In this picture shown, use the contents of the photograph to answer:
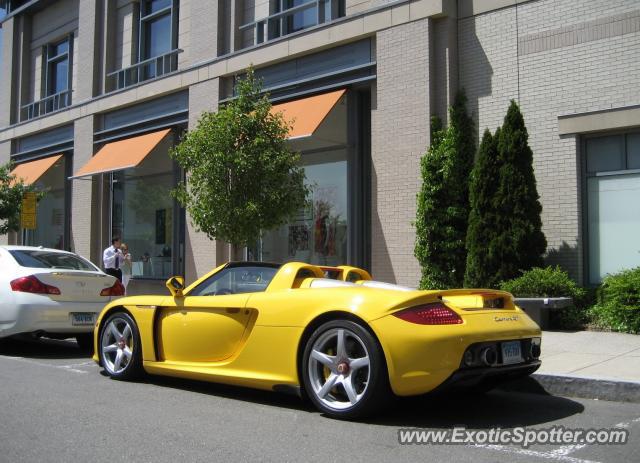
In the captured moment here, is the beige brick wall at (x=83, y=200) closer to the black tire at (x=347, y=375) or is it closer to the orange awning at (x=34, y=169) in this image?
the orange awning at (x=34, y=169)

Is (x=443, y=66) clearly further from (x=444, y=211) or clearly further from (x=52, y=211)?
(x=52, y=211)

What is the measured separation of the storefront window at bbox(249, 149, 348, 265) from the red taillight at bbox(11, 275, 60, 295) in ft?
19.0

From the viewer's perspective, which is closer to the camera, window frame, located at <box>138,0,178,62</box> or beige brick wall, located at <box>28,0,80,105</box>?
window frame, located at <box>138,0,178,62</box>

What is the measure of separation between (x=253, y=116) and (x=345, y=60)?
137 inches

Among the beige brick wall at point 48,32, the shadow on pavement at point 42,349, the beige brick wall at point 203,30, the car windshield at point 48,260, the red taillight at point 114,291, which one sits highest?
the beige brick wall at point 48,32

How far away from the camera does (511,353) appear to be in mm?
5141

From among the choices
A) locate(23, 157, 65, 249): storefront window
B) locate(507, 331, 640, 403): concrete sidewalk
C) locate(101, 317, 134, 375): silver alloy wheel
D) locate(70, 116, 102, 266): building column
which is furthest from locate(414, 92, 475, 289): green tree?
locate(23, 157, 65, 249): storefront window

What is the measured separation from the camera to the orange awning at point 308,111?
41.5 ft

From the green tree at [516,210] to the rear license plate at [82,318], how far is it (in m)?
6.08

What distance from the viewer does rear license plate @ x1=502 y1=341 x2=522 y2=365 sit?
5.07 meters

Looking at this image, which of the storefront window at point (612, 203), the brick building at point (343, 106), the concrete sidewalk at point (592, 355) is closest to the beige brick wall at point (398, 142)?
the brick building at point (343, 106)

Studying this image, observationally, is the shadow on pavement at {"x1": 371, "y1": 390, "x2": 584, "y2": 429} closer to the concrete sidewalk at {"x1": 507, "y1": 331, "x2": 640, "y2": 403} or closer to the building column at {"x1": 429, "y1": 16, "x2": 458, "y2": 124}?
the concrete sidewalk at {"x1": 507, "y1": 331, "x2": 640, "y2": 403}

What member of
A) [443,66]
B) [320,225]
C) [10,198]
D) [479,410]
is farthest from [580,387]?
[10,198]

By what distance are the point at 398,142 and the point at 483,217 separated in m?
2.53
